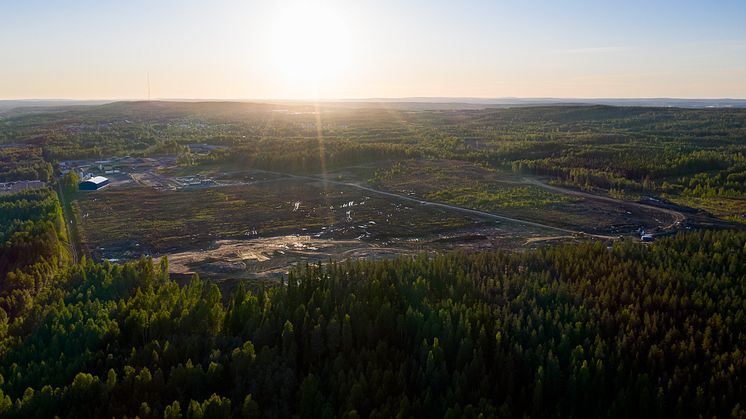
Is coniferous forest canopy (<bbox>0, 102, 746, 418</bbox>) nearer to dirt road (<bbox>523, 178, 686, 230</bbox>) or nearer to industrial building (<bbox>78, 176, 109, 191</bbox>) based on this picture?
dirt road (<bbox>523, 178, 686, 230</bbox>)

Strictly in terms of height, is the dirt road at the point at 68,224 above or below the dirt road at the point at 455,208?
below

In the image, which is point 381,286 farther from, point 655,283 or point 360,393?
point 655,283

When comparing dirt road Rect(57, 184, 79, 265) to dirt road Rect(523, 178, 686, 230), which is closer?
dirt road Rect(57, 184, 79, 265)

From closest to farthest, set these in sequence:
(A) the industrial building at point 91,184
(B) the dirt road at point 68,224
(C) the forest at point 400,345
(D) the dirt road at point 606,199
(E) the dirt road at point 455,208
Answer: (C) the forest at point 400,345 → (B) the dirt road at point 68,224 → (E) the dirt road at point 455,208 → (D) the dirt road at point 606,199 → (A) the industrial building at point 91,184

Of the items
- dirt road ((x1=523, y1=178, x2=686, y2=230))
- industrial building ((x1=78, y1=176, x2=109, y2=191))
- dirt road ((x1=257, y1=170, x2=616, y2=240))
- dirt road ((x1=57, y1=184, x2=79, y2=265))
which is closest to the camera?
dirt road ((x1=57, y1=184, x2=79, y2=265))

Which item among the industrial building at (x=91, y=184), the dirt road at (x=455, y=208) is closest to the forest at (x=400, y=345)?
the dirt road at (x=455, y=208)

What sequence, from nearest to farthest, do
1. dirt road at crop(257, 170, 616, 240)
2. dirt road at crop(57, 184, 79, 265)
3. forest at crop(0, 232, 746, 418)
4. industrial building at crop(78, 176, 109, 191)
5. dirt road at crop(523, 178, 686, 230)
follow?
forest at crop(0, 232, 746, 418) < dirt road at crop(57, 184, 79, 265) < dirt road at crop(257, 170, 616, 240) < dirt road at crop(523, 178, 686, 230) < industrial building at crop(78, 176, 109, 191)

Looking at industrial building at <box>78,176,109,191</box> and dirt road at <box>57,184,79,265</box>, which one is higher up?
industrial building at <box>78,176,109,191</box>

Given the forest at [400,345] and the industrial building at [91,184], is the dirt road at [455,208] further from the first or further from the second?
the industrial building at [91,184]

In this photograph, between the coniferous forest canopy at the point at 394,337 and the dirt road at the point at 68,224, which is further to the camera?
the dirt road at the point at 68,224

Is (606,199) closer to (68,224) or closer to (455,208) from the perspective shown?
(455,208)

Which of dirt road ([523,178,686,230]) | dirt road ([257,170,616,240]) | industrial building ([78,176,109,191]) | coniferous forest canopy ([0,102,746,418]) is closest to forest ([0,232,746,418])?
coniferous forest canopy ([0,102,746,418])
